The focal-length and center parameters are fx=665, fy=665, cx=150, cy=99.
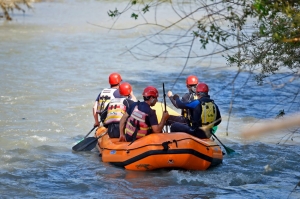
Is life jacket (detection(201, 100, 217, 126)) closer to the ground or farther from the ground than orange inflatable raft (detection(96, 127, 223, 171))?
farther from the ground

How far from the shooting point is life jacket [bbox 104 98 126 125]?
9.97 meters

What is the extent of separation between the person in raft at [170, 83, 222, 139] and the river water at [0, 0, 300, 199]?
25.5 inches

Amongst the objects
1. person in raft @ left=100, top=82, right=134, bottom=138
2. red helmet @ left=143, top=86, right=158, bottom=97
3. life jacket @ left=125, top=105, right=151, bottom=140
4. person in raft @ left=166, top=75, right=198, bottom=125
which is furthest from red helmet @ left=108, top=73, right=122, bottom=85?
red helmet @ left=143, top=86, right=158, bottom=97

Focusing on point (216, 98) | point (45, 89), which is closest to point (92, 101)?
point (45, 89)

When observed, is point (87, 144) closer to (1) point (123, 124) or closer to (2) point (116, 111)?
(2) point (116, 111)

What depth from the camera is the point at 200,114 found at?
31.0 feet

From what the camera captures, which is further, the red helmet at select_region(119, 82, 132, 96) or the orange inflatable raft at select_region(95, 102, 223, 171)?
the red helmet at select_region(119, 82, 132, 96)

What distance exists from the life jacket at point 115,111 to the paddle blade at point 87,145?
2.22 ft

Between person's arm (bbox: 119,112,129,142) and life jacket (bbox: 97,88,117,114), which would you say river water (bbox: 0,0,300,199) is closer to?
person's arm (bbox: 119,112,129,142)

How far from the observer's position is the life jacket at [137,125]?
914cm

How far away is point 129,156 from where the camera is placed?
914 cm

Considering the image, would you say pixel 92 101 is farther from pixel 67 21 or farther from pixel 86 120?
pixel 67 21

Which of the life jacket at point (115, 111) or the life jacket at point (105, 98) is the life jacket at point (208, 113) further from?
the life jacket at point (105, 98)

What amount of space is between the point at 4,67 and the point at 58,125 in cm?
750
